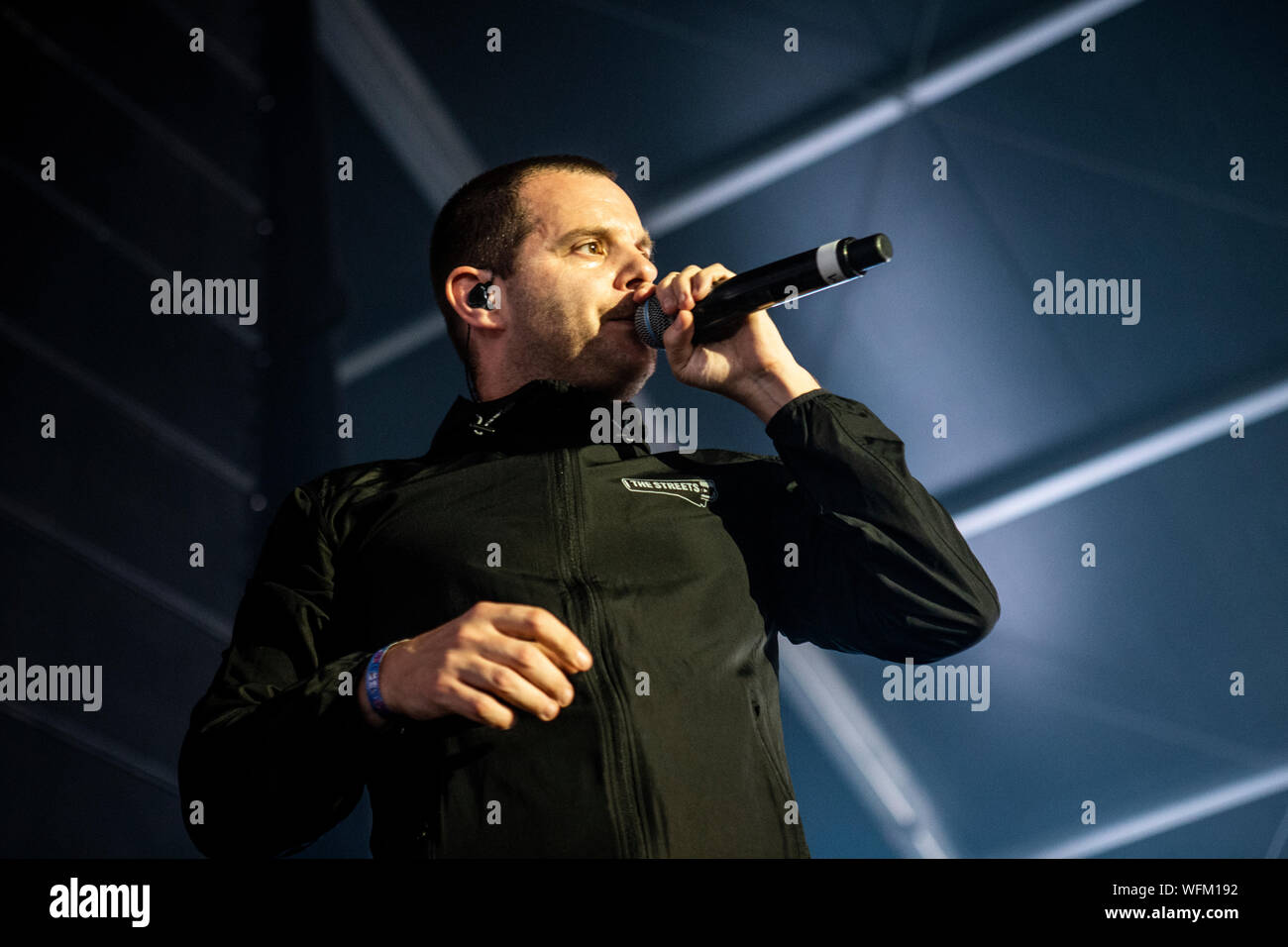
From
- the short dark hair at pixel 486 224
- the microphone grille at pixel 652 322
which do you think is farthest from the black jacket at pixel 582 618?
the short dark hair at pixel 486 224

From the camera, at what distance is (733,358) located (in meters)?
1.53

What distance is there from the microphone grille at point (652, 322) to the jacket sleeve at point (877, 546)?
0.70 ft

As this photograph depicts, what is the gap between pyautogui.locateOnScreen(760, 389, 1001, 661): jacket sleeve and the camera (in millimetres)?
1396

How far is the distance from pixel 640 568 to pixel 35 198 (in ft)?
4.76

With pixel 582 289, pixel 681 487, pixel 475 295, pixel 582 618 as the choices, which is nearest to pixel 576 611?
pixel 582 618

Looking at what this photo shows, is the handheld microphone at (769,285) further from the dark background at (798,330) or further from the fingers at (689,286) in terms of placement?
the dark background at (798,330)

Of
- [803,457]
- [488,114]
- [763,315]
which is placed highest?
[488,114]

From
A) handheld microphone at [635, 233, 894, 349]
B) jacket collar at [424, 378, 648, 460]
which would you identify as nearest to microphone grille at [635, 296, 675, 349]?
handheld microphone at [635, 233, 894, 349]

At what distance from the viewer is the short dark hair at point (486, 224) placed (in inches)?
70.3

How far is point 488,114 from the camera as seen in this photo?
2.22 m

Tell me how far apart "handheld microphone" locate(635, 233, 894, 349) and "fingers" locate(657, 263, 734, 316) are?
11mm
